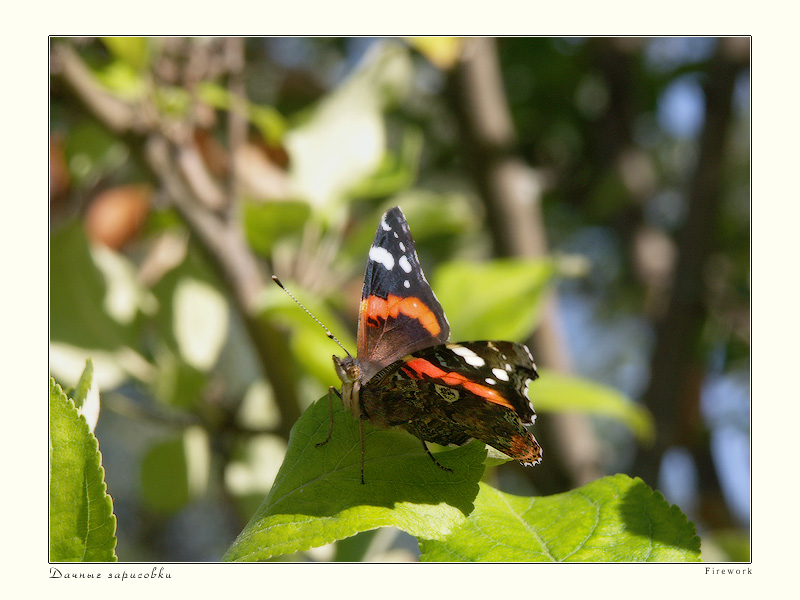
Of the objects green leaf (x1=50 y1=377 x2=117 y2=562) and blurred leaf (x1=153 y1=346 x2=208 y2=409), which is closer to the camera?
green leaf (x1=50 y1=377 x2=117 y2=562)

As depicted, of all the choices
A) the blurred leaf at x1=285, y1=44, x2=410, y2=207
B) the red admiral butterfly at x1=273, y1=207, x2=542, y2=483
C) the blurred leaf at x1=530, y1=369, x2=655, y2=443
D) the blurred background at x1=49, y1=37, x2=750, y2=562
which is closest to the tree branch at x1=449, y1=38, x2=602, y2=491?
the blurred background at x1=49, y1=37, x2=750, y2=562

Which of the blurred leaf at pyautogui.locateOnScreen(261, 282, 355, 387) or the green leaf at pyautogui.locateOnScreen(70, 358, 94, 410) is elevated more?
the blurred leaf at pyautogui.locateOnScreen(261, 282, 355, 387)

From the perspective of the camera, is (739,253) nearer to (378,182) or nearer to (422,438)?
(378,182)

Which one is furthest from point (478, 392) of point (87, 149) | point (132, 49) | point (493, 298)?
point (87, 149)

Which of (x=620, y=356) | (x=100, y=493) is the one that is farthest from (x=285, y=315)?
(x=620, y=356)

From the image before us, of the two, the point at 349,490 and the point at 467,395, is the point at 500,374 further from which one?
the point at 349,490

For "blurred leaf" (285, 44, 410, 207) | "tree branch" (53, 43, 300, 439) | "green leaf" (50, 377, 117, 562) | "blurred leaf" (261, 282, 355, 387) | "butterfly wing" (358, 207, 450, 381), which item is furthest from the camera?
"blurred leaf" (285, 44, 410, 207)

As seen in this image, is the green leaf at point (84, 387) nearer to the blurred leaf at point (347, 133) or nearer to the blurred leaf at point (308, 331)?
the blurred leaf at point (308, 331)

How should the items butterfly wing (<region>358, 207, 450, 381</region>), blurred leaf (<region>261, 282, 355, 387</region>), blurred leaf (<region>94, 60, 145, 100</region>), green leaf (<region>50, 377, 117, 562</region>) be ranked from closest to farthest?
green leaf (<region>50, 377, 117, 562</region>), butterfly wing (<region>358, 207, 450, 381</region>), blurred leaf (<region>261, 282, 355, 387</region>), blurred leaf (<region>94, 60, 145, 100</region>)

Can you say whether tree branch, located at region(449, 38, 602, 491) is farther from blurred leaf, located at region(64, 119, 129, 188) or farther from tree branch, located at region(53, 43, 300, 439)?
blurred leaf, located at region(64, 119, 129, 188)
